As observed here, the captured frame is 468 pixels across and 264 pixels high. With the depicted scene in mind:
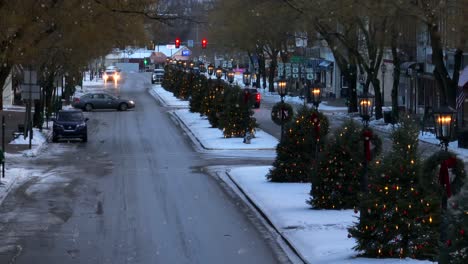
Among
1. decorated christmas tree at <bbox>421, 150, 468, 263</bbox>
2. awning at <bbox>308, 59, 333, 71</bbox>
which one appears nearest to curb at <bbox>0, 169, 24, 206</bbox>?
decorated christmas tree at <bbox>421, 150, 468, 263</bbox>

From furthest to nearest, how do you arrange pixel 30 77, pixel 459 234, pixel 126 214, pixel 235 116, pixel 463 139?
pixel 235 116 → pixel 463 139 → pixel 30 77 → pixel 126 214 → pixel 459 234

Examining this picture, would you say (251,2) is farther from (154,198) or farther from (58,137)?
(154,198)

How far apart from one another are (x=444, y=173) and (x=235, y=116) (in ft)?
96.2

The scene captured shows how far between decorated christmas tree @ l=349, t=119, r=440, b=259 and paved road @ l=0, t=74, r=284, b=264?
2031 millimetres

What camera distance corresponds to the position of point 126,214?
21812 millimetres

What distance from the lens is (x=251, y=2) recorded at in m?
51.0

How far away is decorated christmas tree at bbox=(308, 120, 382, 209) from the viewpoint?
20.9 m

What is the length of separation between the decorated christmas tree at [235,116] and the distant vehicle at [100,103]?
25594mm

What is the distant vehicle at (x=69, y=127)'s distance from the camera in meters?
43.1

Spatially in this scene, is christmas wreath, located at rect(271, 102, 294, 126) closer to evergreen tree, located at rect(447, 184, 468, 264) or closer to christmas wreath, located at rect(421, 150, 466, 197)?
christmas wreath, located at rect(421, 150, 466, 197)

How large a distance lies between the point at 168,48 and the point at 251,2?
129864mm

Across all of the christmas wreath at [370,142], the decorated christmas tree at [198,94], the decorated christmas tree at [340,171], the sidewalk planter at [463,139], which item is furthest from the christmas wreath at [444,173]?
the decorated christmas tree at [198,94]

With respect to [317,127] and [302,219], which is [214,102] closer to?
[317,127]

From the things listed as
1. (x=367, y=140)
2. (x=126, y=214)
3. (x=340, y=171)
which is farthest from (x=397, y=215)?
(x=126, y=214)
